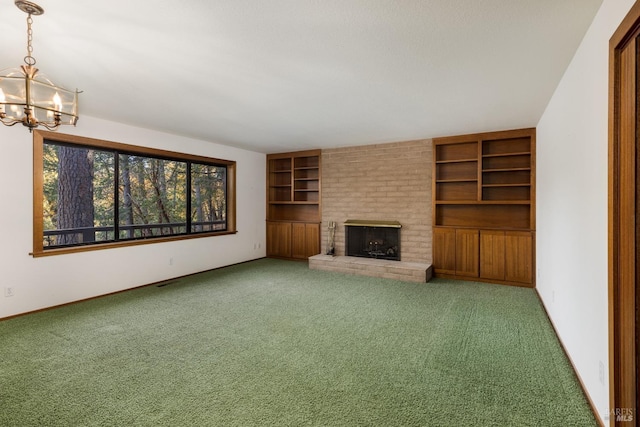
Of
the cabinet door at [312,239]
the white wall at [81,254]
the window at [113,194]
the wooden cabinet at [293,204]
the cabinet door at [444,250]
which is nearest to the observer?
the white wall at [81,254]

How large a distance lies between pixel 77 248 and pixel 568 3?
554 cm

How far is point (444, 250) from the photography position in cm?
551

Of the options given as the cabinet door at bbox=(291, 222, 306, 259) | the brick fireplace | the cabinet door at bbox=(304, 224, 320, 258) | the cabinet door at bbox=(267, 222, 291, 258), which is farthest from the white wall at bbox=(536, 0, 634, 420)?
the cabinet door at bbox=(267, 222, 291, 258)

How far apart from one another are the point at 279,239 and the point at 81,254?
3.90m

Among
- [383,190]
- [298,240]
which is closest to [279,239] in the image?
[298,240]

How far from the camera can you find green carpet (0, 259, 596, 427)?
6.32 ft

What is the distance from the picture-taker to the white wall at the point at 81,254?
3.57m

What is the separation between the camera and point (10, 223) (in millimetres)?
3586

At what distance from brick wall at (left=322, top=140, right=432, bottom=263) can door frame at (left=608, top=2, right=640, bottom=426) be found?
13.4 ft

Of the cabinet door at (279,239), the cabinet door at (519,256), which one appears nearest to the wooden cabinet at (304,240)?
the cabinet door at (279,239)

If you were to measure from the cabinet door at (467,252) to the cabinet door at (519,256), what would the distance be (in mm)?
436

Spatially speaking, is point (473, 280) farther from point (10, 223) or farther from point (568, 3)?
point (10, 223)

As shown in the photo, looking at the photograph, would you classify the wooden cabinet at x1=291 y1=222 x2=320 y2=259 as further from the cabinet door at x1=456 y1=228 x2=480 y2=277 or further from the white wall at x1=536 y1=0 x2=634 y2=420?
the white wall at x1=536 y1=0 x2=634 y2=420

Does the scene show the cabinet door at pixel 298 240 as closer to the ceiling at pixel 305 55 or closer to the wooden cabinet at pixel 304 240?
the wooden cabinet at pixel 304 240
